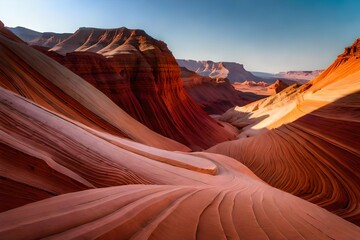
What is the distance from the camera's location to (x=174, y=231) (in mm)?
1531

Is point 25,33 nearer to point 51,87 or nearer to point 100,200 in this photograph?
point 51,87

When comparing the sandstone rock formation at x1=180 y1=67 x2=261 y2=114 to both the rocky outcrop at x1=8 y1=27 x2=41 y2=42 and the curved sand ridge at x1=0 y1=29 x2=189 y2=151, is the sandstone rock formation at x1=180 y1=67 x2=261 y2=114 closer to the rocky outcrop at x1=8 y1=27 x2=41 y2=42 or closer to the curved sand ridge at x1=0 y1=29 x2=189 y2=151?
the curved sand ridge at x1=0 y1=29 x2=189 y2=151

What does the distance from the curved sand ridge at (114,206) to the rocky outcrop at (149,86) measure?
11691 millimetres

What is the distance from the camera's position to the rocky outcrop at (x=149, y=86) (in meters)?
13.8

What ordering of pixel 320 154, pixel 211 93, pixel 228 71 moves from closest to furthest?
pixel 320 154 < pixel 211 93 < pixel 228 71

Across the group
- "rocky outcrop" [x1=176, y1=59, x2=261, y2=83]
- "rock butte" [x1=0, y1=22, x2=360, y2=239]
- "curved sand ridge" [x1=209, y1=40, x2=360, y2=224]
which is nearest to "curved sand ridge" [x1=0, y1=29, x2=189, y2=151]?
"rock butte" [x1=0, y1=22, x2=360, y2=239]

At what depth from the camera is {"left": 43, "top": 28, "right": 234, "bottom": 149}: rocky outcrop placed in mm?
13766

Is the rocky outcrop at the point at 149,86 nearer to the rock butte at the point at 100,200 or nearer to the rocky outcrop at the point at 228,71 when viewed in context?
the rock butte at the point at 100,200

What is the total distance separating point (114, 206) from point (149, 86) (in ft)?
48.6

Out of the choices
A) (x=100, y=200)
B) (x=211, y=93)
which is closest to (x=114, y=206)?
(x=100, y=200)

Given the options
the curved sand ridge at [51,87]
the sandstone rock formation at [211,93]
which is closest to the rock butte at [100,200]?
the curved sand ridge at [51,87]

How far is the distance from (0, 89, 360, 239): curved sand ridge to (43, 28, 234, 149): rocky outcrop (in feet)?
38.4

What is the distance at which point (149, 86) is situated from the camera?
16.0 m

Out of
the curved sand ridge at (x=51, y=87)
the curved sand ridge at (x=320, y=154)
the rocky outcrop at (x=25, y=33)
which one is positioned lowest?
the curved sand ridge at (x=320, y=154)
